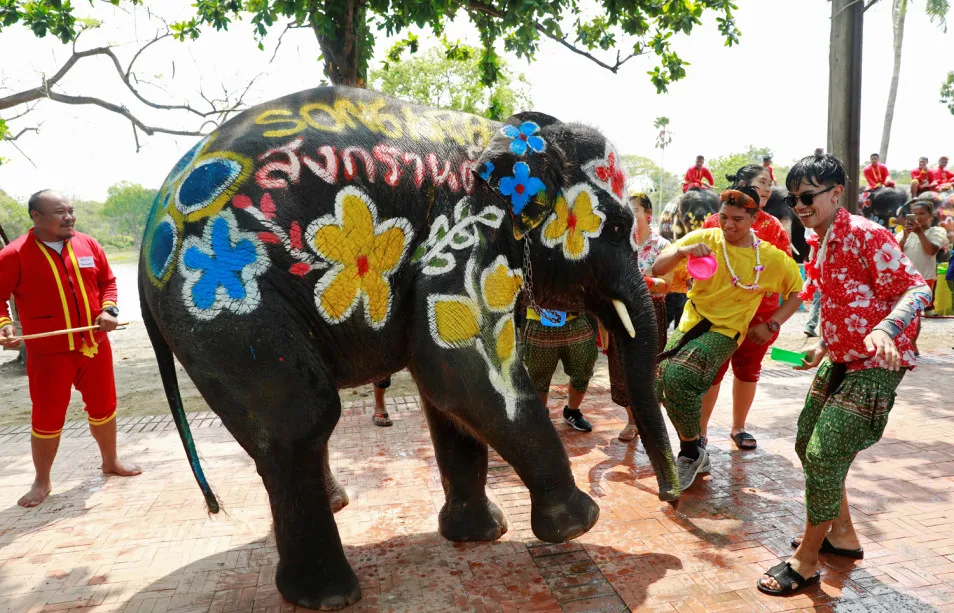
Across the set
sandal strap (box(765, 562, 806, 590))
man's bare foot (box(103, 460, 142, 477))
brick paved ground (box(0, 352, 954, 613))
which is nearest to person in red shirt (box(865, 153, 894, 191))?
brick paved ground (box(0, 352, 954, 613))

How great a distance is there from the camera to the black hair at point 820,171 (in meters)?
2.95

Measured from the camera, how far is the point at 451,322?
273 cm

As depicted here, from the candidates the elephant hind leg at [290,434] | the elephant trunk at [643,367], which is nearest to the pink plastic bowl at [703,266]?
the elephant trunk at [643,367]

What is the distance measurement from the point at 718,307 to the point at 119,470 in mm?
4131

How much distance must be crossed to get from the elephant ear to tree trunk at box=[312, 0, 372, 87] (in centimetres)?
342

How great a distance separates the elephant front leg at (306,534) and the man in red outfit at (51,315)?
7.68 ft

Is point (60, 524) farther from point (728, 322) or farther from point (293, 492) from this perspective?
point (728, 322)

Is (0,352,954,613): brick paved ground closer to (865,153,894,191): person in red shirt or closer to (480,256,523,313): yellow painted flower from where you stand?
(480,256,523,313): yellow painted flower

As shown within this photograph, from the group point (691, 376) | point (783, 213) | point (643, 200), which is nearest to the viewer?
point (691, 376)

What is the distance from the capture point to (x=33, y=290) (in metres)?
4.36

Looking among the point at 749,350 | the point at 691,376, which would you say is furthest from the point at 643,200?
the point at 691,376

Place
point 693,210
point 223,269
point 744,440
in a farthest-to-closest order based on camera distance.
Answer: point 693,210, point 744,440, point 223,269

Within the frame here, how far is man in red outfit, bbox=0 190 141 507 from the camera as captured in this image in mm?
4305

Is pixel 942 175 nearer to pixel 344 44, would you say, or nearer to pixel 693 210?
pixel 693 210
